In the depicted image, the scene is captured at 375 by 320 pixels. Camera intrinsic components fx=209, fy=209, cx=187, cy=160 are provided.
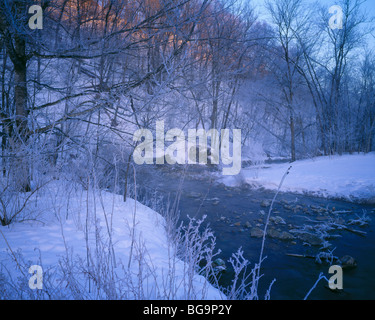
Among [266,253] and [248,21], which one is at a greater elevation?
[248,21]

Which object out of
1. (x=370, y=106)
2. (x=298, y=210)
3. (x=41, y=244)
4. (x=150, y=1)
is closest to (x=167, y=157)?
(x=298, y=210)

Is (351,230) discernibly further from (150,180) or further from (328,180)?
(150,180)

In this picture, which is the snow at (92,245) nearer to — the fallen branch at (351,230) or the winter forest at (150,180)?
the winter forest at (150,180)

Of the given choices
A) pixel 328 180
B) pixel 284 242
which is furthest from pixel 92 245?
pixel 328 180

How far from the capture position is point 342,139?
44.0 ft

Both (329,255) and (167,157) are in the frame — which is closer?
(329,255)

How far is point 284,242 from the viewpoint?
4582 millimetres

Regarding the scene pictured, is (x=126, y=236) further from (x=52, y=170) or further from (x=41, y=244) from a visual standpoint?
(x=52, y=170)

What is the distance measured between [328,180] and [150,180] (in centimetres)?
744

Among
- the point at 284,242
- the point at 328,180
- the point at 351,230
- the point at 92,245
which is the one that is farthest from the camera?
the point at 328,180

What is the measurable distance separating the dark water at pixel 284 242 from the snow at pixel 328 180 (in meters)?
0.53

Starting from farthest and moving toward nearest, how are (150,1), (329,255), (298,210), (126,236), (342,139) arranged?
(342,139)
(298,210)
(150,1)
(329,255)
(126,236)

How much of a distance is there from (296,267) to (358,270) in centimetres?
102

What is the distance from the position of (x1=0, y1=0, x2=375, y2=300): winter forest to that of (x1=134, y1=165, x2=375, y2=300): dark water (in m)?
0.03
